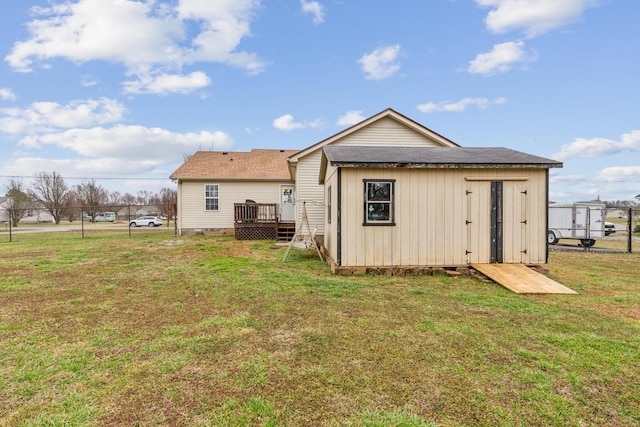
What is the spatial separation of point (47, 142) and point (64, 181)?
69.4 feet

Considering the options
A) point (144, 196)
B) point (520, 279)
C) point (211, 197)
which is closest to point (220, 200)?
point (211, 197)

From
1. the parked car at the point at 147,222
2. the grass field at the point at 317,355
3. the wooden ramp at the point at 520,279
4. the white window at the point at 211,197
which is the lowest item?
the grass field at the point at 317,355

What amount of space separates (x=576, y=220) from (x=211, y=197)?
1849 cm

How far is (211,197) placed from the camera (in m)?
17.2

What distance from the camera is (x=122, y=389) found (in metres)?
2.54

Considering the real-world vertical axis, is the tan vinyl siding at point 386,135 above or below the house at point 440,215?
above

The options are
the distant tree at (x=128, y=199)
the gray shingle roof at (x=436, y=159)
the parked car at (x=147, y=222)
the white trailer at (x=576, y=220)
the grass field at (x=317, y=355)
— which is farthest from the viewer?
the distant tree at (x=128, y=199)

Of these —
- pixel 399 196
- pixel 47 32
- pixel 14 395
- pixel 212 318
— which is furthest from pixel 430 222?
pixel 47 32

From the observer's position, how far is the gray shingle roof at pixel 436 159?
22.8 feet

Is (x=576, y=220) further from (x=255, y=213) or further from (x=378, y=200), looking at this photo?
(x=255, y=213)

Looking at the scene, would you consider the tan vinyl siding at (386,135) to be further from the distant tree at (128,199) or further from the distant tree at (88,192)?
the distant tree at (128,199)

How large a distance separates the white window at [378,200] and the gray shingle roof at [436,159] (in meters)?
0.48

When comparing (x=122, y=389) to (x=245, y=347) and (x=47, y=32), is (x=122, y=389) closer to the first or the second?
(x=245, y=347)

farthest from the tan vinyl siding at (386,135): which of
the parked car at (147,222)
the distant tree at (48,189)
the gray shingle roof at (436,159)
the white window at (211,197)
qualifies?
the distant tree at (48,189)
